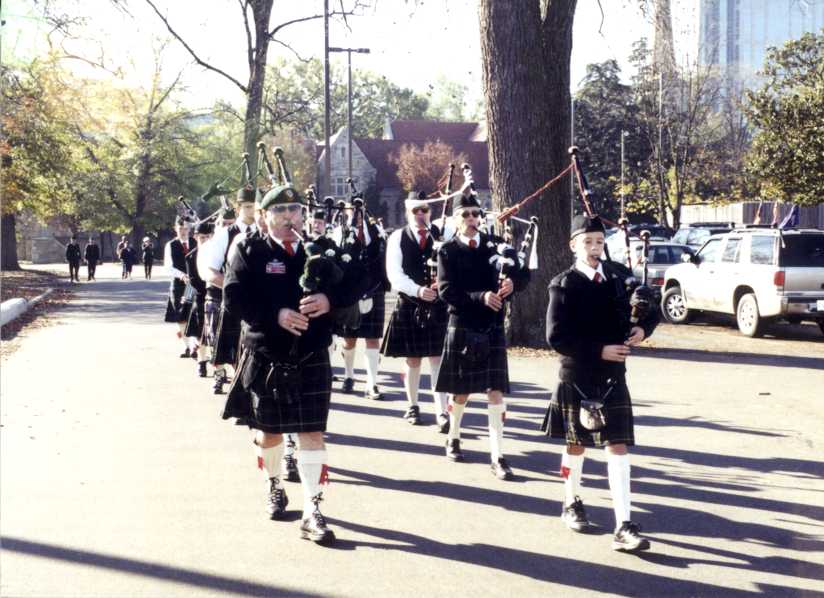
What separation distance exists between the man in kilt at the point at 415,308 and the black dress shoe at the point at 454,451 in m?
1.15

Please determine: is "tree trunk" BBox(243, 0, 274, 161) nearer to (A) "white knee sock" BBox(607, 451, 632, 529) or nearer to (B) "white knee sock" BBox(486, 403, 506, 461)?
(B) "white knee sock" BBox(486, 403, 506, 461)

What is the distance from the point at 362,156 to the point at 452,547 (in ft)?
278

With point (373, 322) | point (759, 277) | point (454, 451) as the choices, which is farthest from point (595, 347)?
point (759, 277)

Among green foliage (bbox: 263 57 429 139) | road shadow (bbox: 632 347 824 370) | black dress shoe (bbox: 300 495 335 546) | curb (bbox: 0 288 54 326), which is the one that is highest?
green foliage (bbox: 263 57 429 139)

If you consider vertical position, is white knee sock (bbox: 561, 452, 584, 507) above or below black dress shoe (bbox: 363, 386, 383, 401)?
above

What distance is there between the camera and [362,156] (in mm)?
89250

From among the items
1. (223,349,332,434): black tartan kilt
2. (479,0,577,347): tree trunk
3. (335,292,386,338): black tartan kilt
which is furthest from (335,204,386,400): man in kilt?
(223,349,332,434): black tartan kilt

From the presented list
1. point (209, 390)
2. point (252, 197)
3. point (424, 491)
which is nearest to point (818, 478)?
point (424, 491)

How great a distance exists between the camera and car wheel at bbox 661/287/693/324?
65.5 feet

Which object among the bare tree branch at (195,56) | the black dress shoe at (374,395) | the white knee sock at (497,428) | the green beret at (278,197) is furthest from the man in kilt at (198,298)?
the bare tree branch at (195,56)

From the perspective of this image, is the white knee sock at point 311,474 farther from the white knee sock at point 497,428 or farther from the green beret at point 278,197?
the white knee sock at point 497,428

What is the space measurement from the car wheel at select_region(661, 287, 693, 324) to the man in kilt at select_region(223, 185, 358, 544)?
49.1 ft

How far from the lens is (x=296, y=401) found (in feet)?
19.6

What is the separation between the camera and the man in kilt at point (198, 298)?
11797 millimetres
